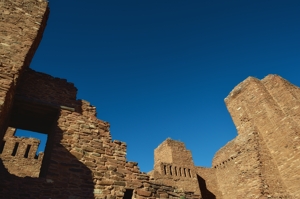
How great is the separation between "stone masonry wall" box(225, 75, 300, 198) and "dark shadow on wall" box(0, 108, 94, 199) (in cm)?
1231

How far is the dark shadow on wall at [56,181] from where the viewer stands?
521 centimetres

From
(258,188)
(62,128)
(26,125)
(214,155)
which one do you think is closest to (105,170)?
(62,128)

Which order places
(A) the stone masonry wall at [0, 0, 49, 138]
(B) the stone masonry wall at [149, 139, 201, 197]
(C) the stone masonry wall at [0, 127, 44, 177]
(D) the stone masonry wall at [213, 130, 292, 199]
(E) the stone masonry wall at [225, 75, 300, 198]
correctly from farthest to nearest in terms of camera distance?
(B) the stone masonry wall at [149, 139, 201, 197], (C) the stone masonry wall at [0, 127, 44, 177], (E) the stone masonry wall at [225, 75, 300, 198], (D) the stone masonry wall at [213, 130, 292, 199], (A) the stone masonry wall at [0, 0, 49, 138]

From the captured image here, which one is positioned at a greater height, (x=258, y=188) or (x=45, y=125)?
(x=45, y=125)

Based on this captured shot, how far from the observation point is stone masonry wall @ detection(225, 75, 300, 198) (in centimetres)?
1296

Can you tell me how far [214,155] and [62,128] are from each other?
17006 millimetres

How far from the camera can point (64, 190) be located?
5684 mm

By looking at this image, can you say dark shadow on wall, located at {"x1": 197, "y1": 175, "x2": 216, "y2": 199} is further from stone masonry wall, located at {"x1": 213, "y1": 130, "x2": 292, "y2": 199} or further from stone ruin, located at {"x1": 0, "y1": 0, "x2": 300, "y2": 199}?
stone ruin, located at {"x1": 0, "y1": 0, "x2": 300, "y2": 199}

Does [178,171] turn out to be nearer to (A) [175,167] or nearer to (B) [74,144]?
(A) [175,167]

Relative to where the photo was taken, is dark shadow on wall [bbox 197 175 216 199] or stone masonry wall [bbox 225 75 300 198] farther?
dark shadow on wall [bbox 197 175 216 199]

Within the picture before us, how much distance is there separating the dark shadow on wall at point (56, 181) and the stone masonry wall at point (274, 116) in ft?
40.4

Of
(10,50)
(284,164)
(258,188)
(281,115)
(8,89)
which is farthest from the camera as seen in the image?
(281,115)

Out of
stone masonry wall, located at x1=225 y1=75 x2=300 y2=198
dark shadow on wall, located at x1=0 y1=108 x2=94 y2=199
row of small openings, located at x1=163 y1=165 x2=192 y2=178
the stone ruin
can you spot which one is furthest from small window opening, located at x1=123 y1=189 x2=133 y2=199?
row of small openings, located at x1=163 y1=165 x2=192 y2=178

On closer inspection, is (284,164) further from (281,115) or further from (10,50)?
(10,50)
